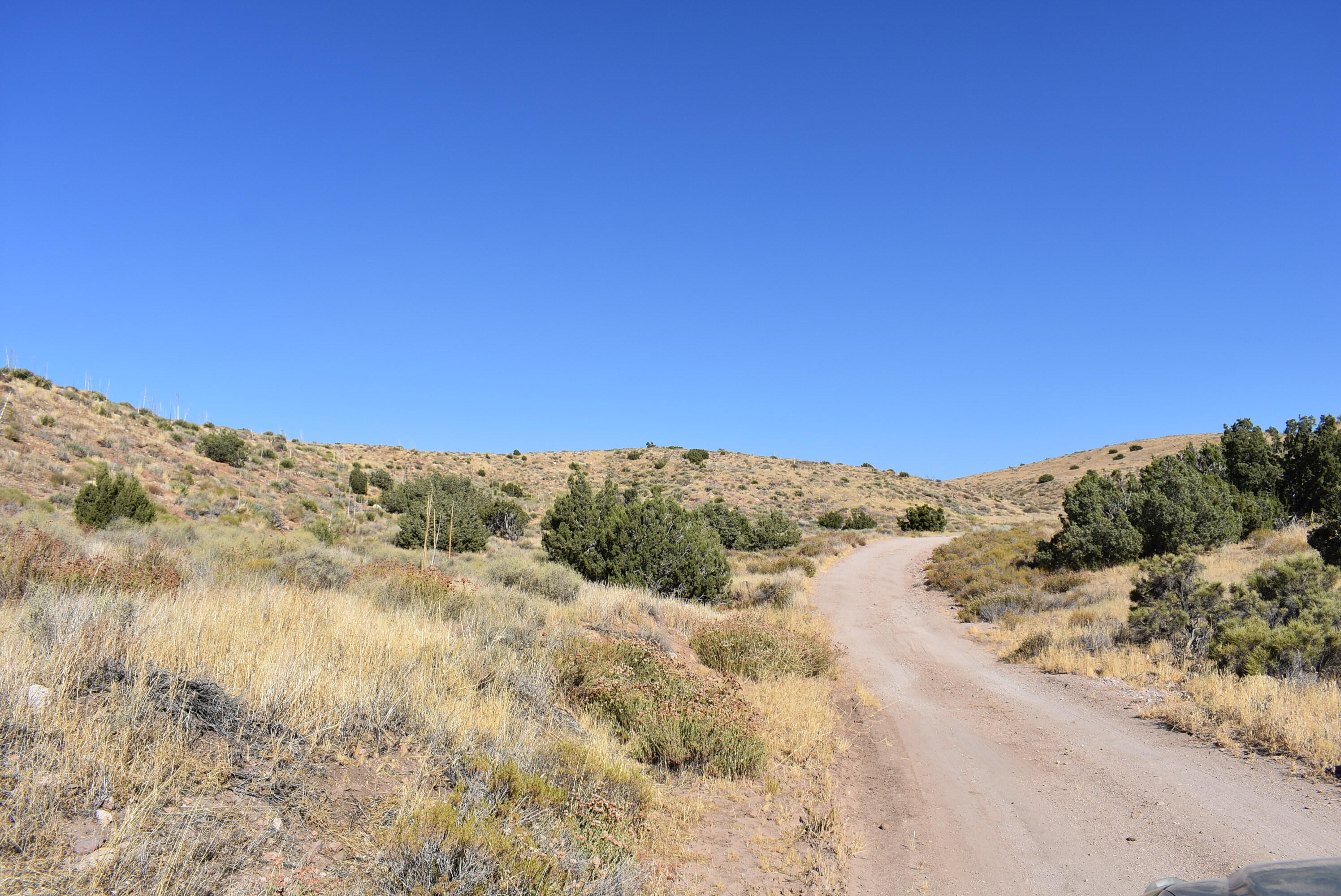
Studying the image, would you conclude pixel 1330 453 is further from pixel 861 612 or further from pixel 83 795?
pixel 83 795

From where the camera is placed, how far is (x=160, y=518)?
793 inches

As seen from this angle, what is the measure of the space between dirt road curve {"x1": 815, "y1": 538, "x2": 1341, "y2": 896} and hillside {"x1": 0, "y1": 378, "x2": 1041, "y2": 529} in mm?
24092

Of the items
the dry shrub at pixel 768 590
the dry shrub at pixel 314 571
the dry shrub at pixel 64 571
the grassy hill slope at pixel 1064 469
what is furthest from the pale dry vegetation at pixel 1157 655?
the grassy hill slope at pixel 1064 469

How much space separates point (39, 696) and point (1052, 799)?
8.33 meters

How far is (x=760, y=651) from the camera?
1153cm

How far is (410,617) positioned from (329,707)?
3418 mm

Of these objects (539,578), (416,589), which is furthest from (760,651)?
(539,578)

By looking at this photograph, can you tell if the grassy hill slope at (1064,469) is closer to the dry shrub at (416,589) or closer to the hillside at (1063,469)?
the hillside at (1063,469)

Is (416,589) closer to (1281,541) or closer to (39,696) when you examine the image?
(39,696)

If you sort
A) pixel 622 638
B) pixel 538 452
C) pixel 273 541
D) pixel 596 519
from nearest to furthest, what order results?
pixel 622 638
pixel 273 541
pixel 596 519
pixel 538 452

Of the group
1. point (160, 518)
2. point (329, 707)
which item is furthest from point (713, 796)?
point (160, 518)

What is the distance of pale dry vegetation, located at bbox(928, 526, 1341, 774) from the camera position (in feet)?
25.1

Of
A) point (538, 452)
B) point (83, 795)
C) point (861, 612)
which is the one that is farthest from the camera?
point (538, 452)

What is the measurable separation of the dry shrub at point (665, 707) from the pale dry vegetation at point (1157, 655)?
5.55 m
